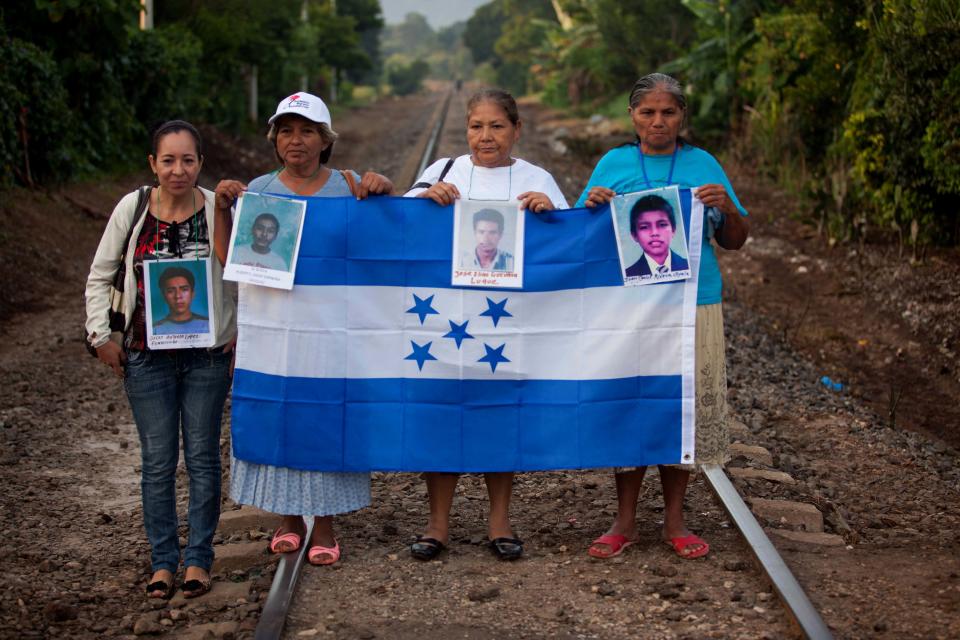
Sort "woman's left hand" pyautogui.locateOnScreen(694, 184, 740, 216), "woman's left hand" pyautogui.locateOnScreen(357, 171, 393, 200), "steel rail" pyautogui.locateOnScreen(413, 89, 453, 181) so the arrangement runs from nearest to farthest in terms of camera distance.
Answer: "woman's left hand" pyautogui.locateOnScreen(694, 184, 740, 216)
"woman's left hand" pyautogui.locateOnScreen(357, 171, 393, 200)
"steel rail" pyautogui.locateOnScreen(413, 89, 453, 181)

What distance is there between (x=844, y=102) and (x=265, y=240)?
1259 centimetres

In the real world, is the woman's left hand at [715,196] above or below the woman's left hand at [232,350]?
above

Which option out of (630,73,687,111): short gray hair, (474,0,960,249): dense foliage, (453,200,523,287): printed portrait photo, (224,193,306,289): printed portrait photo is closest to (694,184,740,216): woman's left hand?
(630,73,687,111): short gray hair

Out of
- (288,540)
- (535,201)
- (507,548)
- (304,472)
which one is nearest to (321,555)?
(288,540)

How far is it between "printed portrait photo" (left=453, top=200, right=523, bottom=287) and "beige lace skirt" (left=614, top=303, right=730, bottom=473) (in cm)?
82

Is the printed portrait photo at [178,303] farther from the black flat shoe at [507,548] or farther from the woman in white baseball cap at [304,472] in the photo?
the black flat shoe at [507,548]

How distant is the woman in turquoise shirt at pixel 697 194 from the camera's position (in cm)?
493

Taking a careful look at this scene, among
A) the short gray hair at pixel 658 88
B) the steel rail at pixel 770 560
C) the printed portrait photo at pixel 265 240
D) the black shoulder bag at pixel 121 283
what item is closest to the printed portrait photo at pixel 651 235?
the short gray hair at pixel 658 88

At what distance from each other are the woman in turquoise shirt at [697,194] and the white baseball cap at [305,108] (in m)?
1.16

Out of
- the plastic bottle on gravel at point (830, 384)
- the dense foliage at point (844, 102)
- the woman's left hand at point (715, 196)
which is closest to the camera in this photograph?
the woman's left hand at point (715, 196)

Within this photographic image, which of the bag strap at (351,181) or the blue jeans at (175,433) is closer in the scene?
the blue jeans at (175,433)

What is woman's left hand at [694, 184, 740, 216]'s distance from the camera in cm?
491

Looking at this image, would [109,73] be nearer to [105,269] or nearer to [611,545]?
[105,269]

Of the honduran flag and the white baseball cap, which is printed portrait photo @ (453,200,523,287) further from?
the white baseball cap
